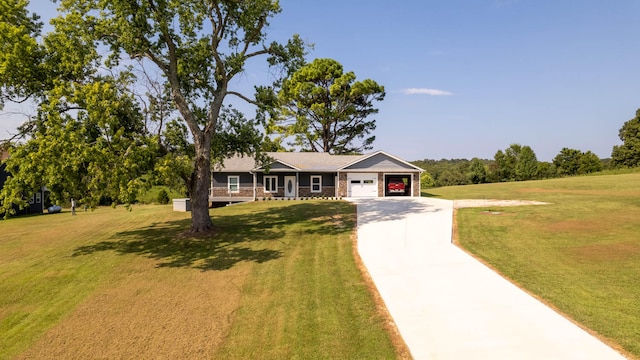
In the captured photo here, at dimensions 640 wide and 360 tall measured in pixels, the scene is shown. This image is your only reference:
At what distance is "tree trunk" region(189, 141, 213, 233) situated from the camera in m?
15.7

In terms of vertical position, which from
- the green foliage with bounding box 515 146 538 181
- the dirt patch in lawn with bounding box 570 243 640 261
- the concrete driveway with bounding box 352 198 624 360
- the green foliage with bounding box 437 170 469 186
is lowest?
the concrete driveway with bounding box 352 198 624 360

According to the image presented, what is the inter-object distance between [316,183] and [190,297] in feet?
78.9

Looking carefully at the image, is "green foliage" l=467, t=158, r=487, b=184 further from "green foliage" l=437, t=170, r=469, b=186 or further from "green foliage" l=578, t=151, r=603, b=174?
"green foliage" l=578, t=151, r=603, b=174

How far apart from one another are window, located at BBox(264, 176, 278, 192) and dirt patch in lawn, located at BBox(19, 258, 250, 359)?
21.1 meters

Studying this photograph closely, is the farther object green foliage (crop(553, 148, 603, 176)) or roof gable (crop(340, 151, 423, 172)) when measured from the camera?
green foliage (crop(553, 148, 603, 176))

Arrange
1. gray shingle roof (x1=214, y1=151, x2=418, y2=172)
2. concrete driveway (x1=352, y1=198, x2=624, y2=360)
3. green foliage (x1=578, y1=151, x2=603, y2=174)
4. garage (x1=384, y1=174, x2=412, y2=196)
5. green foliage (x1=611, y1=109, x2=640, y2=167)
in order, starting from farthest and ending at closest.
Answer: green foliage (x1=578, y1=151, x2=603, y2=174) → green foliage (x1=611, y1=109, x2=640, y2=167) → garage (x1=384, y1=174, x2=412, y2=196) → gray shingle roof (x1=214, y1=151, x2=418, y2=172) → concrete driveway (x1=352, y1=198, x2=624, y2=360)

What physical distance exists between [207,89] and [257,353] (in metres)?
15.1

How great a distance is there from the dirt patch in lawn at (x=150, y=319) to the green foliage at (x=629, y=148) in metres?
80.0

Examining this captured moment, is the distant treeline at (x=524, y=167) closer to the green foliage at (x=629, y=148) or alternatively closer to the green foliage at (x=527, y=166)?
the green foliage at (x=527, y=166)

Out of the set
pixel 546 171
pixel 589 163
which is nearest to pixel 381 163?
pixel 546 171

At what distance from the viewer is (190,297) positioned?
29.2ft

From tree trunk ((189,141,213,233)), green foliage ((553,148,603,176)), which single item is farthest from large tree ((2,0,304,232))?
green foliage ((553,148,603,176))

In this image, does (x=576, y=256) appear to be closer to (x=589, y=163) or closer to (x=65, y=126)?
(x=65, y=126)

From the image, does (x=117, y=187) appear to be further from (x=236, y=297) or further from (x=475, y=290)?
(x=475, y=290)
